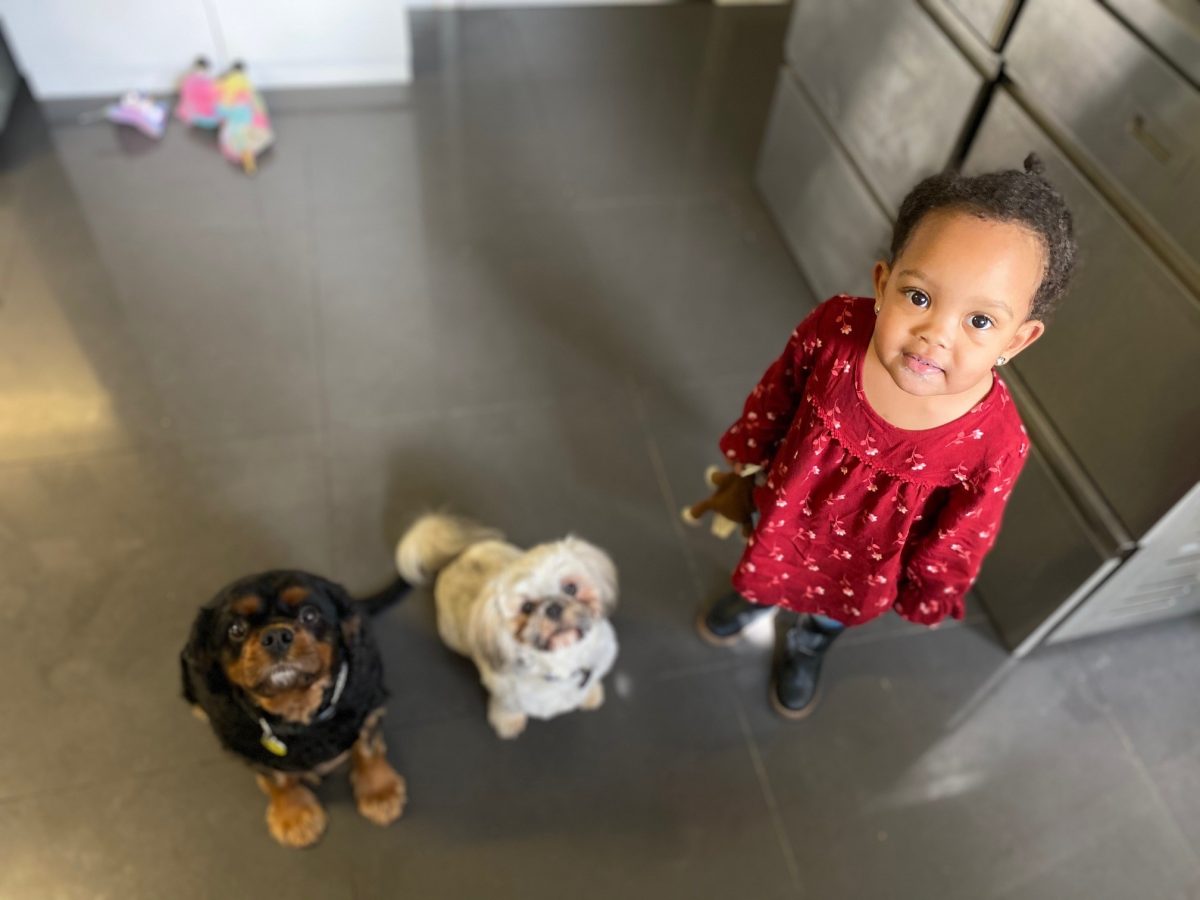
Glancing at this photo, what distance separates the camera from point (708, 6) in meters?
3.52

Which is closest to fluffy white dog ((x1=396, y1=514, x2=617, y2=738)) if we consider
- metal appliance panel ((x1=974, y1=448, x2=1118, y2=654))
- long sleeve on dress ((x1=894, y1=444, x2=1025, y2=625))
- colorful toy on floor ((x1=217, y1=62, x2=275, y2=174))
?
long sleeve on dress ((x1=894, y1=444, x2=1025, y2=625))

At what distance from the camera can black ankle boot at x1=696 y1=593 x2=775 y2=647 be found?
1.82 meters

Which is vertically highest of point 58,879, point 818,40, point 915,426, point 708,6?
point 915,426

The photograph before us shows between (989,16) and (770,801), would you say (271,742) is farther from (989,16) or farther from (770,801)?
(989,16)

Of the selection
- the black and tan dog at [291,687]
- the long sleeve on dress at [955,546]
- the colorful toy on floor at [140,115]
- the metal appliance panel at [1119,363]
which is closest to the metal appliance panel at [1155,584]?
the metal appliance panel at [1119,363]

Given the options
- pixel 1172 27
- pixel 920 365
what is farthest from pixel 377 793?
pixel 1172 27

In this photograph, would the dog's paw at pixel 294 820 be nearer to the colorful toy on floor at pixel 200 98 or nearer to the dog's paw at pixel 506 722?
the dog's paw at pixel 506 722

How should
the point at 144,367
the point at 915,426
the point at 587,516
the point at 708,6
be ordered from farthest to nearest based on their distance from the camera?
the point at 708,6 < the point at 144,367 < the point at 587,516 < the point at 915,426

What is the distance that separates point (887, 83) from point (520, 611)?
155 cm

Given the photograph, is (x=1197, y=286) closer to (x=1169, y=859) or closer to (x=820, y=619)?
(x=820, y=619)

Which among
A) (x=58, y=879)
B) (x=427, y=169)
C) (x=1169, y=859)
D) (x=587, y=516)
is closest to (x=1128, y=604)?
(x=1169, y=859)

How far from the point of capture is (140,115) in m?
2.76

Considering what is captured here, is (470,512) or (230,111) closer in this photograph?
(470,512)

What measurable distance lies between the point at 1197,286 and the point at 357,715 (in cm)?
154
